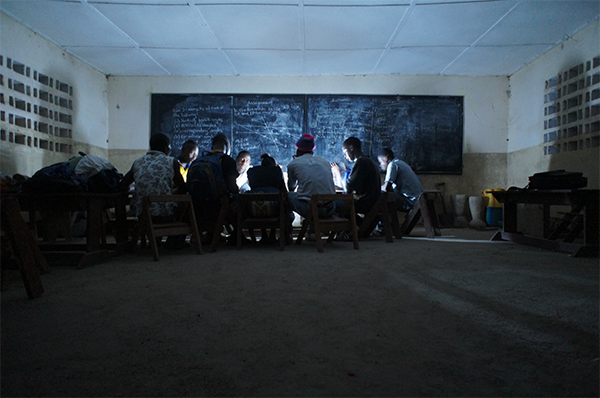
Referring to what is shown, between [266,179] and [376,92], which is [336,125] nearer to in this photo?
[376,92]

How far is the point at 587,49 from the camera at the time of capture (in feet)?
15.0

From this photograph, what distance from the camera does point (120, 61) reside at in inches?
230

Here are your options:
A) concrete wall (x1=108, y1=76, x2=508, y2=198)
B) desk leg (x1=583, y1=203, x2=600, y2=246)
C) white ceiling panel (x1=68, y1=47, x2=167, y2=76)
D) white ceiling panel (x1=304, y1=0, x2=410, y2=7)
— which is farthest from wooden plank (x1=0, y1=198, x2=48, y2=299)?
concrete wall (x1=108, y1=76, x2=508, y2=198)

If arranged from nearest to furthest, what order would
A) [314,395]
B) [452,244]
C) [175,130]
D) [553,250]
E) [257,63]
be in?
1. [314,395]
2. [553,250]
3. [452,244]
4. [257,63]
5. [175,130]

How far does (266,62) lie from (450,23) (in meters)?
2.94

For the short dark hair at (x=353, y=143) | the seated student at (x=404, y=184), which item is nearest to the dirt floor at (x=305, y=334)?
the seated student at (x=404, y=184)

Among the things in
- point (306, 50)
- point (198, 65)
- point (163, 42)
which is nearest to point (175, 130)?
point (198, 65)

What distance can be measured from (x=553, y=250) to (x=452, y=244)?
0.93 m

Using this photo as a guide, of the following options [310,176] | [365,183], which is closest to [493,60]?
[365,183]

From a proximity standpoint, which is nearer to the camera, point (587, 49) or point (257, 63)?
point (587, 49)

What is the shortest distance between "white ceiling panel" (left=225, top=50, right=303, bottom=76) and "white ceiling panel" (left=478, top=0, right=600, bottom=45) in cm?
295

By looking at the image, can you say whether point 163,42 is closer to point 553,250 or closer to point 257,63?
point 257,63

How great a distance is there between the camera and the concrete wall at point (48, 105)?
4.28 meters

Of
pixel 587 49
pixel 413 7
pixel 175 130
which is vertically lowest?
pixel 175 130
